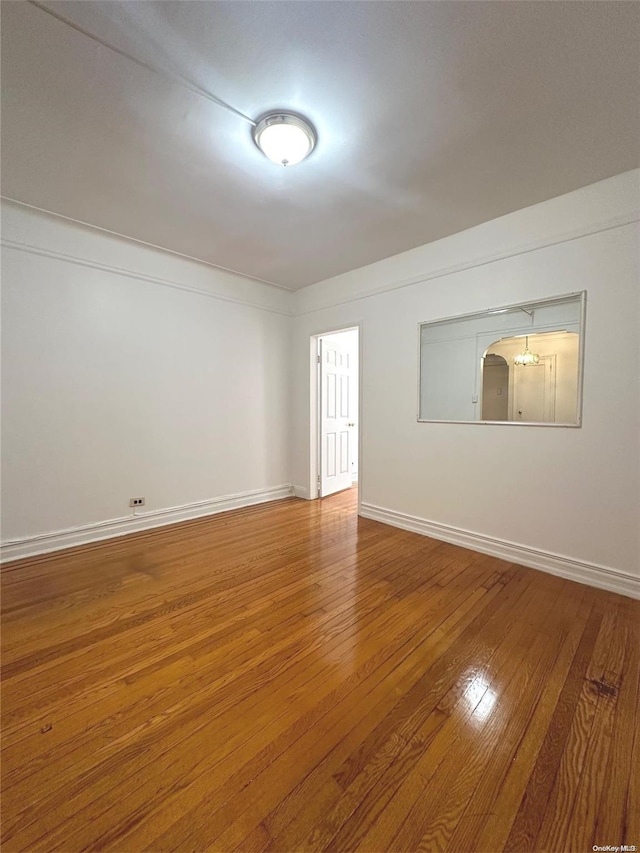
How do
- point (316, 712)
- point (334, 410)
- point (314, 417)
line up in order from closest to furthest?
point (316, 712) < point (314, 417) < point (334, 410)

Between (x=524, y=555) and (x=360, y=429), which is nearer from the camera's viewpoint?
(x=524, y=555)

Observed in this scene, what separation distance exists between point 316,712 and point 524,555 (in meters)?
2.10

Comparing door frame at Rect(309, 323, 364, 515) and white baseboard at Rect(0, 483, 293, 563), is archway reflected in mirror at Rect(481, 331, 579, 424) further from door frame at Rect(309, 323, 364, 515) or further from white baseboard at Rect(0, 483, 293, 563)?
white baseboard at Rect(0, 483, 293, 563)

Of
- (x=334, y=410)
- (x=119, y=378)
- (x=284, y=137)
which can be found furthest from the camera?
(x=334, y=410)

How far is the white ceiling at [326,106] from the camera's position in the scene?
137cm

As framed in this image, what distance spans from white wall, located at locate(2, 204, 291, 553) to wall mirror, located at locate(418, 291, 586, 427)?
7.13 feet

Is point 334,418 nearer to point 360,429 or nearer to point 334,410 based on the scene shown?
point 334,410

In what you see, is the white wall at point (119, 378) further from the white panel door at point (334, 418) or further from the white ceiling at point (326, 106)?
the white panel door at point (334, 418)

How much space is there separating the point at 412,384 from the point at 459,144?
1872 millimetres

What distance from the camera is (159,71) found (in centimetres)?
157

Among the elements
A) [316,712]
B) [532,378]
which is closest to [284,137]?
[532,378]

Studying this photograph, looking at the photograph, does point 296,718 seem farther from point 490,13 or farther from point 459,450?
point 490,13

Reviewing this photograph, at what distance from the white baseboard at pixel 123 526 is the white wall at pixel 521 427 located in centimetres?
154

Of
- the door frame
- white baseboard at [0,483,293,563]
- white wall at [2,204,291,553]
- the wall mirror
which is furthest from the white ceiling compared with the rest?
white baseboard at [0,483,293,563]
